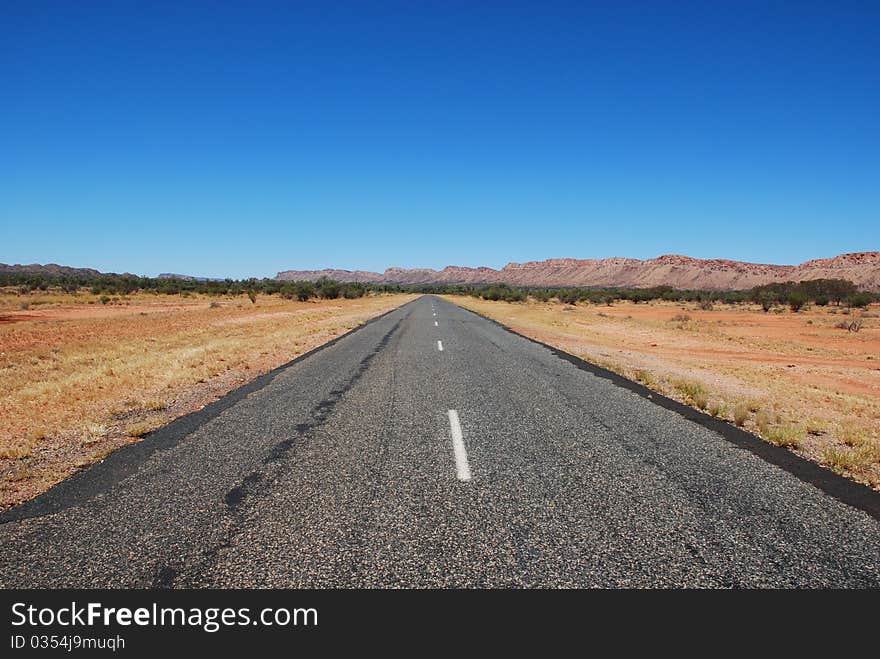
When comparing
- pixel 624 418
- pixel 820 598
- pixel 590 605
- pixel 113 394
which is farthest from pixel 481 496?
pixel 113 394

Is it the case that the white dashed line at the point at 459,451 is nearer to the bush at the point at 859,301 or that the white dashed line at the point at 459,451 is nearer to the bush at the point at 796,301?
the bush at the point at 796,301

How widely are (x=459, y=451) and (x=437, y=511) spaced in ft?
5.37

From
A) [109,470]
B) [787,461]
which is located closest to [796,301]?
[787,461]

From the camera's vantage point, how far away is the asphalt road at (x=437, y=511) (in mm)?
3355

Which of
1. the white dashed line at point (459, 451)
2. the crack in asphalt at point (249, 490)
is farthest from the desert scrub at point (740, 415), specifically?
the crack in asphalt at point (249, 490)

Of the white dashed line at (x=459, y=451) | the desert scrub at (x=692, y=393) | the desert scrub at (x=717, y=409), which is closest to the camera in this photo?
the white dashed line at (x=459, y=451)

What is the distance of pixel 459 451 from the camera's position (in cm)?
586

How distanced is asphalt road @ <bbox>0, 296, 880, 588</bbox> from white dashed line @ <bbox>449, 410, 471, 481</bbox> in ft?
0.11

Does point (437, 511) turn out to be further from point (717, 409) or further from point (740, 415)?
point (717, 409)

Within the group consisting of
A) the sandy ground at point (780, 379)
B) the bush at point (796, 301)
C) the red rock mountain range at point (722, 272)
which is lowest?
the sandy ground at point (780, 379)

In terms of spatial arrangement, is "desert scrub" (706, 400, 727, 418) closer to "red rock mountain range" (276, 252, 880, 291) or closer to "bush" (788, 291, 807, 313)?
"bush" (788, 291, 807, 313)

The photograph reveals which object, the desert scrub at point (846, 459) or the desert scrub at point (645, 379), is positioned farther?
the desert scrub at point (645, 379)

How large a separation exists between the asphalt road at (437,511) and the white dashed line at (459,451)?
0.03 m

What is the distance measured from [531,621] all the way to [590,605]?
42 centimetres
